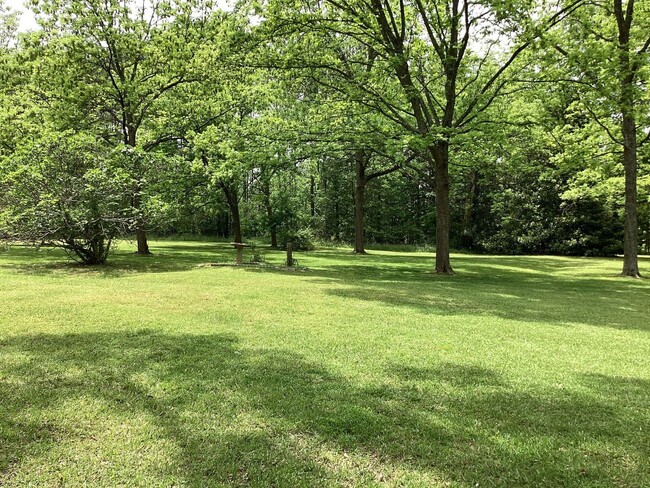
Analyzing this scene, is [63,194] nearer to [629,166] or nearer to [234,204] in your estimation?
[234,204]

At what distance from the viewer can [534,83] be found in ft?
46.0

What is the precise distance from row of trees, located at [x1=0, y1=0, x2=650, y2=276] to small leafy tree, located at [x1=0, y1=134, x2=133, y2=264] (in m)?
0.05

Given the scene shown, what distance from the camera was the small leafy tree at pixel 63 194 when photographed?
11641mm

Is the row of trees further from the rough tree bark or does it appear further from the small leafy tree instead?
the rough tree bark

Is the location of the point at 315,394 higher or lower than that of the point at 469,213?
lower

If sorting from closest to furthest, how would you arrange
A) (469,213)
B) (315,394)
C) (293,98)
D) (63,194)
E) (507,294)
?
1. (315,394)
2. (507,294)
3. (63,194)
4. (293,98)
5. (469,213)

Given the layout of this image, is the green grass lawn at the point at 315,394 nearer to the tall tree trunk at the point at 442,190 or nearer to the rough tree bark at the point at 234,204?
the tall tree trunk at the point at 442,190

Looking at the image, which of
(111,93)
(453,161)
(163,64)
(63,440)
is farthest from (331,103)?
(63,440)

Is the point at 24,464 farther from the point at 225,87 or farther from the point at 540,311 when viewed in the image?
the point at 225,87

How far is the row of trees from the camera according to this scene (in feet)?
39.7

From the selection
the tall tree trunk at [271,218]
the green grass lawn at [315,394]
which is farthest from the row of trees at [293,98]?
the green grass lawn at [315,394]

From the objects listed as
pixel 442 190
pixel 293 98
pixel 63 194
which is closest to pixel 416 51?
pixel 442 190

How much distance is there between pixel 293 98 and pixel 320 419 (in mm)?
17813

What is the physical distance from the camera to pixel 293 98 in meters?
19.2
